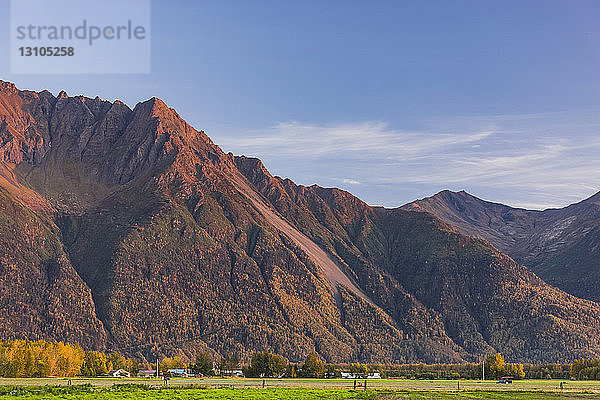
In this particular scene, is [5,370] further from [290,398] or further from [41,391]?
[290,398]

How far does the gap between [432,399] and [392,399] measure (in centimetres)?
580

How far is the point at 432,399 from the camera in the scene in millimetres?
100062

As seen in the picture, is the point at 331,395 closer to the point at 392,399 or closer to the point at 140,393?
the point at 392,399

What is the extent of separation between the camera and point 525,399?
346 feet

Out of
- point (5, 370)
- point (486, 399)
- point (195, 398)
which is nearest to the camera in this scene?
point (195, 398)

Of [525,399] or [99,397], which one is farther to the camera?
[525,399]

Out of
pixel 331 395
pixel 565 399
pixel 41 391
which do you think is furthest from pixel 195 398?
Result: pixel 565 399

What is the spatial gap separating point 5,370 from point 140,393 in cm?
→ 10375

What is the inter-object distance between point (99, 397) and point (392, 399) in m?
37.4

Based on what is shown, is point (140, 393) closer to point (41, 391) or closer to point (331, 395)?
point (41, 391)

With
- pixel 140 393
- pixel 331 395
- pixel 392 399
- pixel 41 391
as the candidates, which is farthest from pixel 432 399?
pixel 41 391

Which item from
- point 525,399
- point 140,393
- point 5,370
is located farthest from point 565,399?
point 5,370

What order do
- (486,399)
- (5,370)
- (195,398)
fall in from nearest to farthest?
(195,398) < (486,399) < (5,370)

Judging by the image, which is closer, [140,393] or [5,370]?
[140,393]
